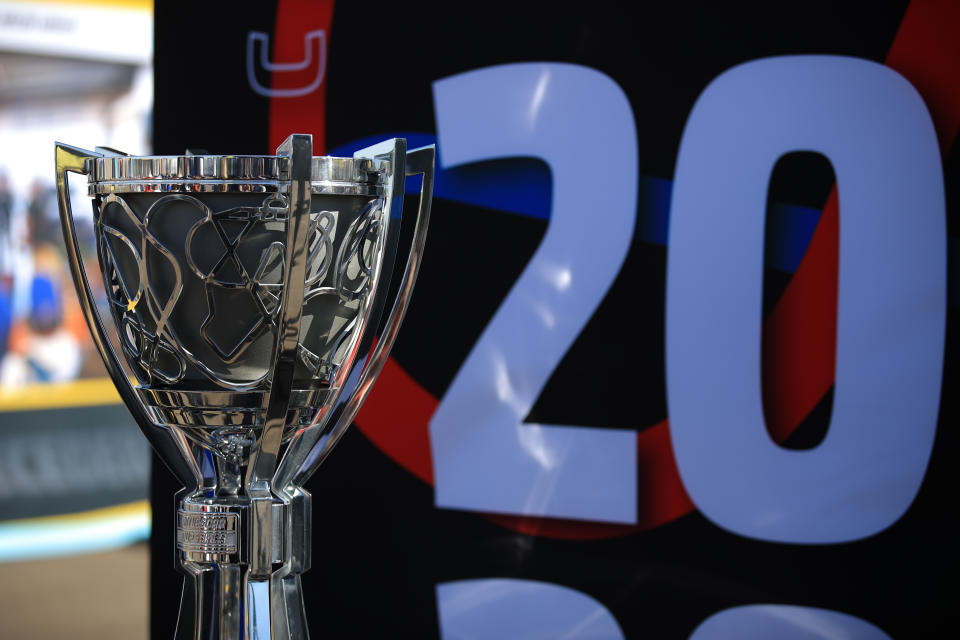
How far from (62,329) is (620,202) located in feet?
14.0

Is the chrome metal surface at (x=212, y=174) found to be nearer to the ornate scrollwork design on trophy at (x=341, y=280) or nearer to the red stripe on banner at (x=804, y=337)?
the ornate scrollwork design on trophy at (x=341, y=280)

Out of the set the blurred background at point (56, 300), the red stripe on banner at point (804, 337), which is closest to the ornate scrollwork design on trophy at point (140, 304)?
the red stripe on banner at point (804, 337)

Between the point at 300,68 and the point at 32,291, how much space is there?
392cm

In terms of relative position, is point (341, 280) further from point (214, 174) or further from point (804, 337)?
point (804, 337)

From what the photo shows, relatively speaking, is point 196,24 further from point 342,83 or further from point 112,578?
point 112,578

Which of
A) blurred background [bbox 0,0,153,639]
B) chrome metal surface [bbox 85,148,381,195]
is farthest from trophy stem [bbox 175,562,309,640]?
blurred background [bbox 0,0,153,639]

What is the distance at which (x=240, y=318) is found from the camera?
83 centimetres

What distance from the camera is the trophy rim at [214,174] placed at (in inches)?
31.7

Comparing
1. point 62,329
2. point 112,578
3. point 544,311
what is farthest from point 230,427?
point 62,329

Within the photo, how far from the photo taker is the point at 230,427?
86cm

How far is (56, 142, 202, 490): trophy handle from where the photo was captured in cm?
89

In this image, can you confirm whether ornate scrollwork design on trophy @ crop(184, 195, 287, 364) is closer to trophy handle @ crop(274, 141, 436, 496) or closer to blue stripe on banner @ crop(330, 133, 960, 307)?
trophy handle @ crop(274, 141, 436, 496)

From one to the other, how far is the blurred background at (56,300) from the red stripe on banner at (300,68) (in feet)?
11.3

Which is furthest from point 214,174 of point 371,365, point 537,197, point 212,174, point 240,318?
point 537,197
